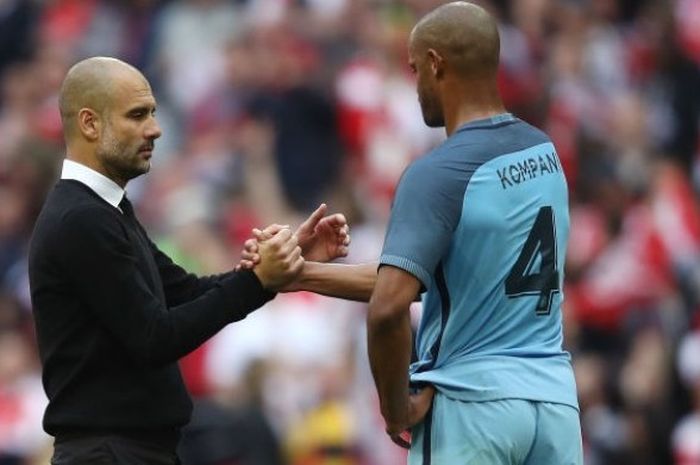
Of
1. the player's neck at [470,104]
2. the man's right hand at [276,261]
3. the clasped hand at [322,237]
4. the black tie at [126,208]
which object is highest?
the player's neck at [470,104]

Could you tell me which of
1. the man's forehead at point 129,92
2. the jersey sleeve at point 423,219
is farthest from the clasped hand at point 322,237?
the man's forehead at point 129,92

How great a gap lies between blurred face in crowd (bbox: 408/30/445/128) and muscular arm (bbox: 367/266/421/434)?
63 centimetres

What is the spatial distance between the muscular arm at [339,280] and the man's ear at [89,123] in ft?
2.84

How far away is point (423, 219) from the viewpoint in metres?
6.45

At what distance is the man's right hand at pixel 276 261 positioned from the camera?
6.69 meters

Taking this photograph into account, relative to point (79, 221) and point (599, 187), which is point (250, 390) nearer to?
point (599, 187)

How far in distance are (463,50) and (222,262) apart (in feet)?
19.7

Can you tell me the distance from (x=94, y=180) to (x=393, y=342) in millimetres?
→ 1110

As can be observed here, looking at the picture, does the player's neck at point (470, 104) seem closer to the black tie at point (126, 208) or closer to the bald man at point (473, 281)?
the bald man at point (473, 281)

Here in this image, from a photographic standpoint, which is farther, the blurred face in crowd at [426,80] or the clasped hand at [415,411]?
the blurred face in crowd at [426,80]

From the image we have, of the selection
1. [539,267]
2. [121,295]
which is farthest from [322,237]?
[121,295]

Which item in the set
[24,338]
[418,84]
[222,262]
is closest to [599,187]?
[222,262]

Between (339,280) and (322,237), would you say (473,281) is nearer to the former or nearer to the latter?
(339,280)

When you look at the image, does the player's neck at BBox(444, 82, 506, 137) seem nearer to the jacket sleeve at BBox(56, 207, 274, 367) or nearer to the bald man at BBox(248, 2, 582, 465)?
the bald man at BBox(248, 2, 582, 465)
